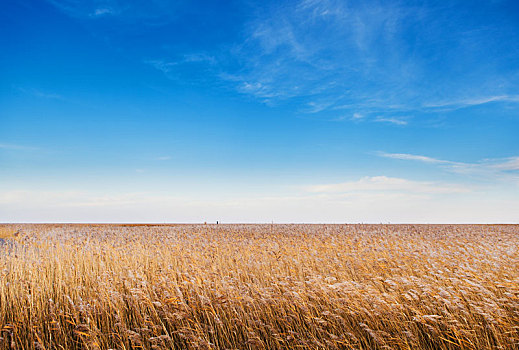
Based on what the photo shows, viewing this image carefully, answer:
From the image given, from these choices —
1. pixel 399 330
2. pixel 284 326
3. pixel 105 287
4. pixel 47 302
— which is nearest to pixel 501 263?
pixel 399 330

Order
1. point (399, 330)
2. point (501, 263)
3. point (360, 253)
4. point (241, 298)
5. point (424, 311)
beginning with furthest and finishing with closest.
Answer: point (360, 253), point (501, 263), point (241, 298), point (424, 311), point (399, 330)

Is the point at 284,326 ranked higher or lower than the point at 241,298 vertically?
lower

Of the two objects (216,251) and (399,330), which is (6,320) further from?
(399,330)

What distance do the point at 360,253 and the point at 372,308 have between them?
238 inches

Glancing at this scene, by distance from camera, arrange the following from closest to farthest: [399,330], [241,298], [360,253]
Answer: [399,330] → [241,298] → [360,253]

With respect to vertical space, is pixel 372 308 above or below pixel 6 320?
above

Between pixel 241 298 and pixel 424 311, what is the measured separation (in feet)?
10.6

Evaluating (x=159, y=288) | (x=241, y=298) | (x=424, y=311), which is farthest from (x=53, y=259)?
(x=424, y=311)

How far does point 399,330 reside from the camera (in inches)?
199

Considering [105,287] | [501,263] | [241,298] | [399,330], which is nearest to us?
[399,330]

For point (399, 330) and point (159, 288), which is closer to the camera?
point (399, 330)

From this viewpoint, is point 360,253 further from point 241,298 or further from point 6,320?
point 6,320

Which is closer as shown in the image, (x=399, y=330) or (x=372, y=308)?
(x=399, y=330)

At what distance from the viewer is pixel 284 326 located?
561 centimetres
